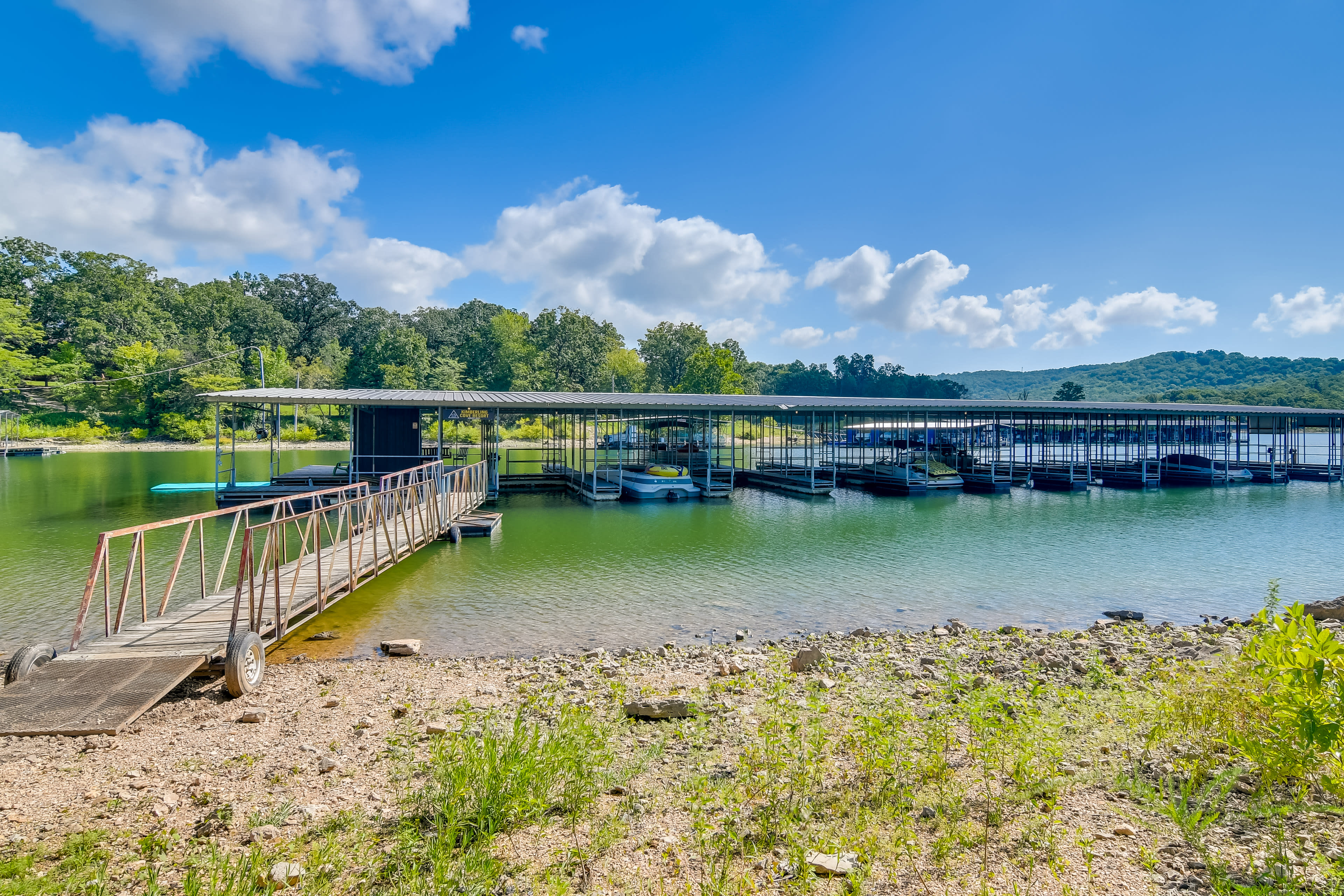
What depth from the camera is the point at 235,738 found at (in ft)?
18.2

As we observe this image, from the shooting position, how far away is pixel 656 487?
25281 millimetres

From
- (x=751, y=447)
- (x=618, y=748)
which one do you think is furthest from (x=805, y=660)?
(x=751, y=447)

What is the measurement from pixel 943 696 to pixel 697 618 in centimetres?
466

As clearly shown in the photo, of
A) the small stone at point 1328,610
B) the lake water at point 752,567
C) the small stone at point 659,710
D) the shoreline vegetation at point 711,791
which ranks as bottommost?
the lake water at point 752,567

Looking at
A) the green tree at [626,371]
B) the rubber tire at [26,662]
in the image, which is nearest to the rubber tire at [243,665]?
the rubber tire at [26,662]

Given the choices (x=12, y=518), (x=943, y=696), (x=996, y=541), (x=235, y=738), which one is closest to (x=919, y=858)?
(x=943, y=696)

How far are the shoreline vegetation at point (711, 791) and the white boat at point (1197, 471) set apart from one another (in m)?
33.3

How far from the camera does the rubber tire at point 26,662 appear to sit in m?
6.00

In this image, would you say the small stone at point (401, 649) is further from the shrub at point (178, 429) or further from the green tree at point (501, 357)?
the green tree at point (501, 357)

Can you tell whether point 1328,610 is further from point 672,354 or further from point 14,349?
point 14,349

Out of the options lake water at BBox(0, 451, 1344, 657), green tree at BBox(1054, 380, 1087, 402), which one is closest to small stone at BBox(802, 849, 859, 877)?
lake water at BBox(0, 451, 1344, 657)

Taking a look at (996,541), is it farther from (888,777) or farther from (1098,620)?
(888,777)

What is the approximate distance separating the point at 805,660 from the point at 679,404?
19722 millimetres

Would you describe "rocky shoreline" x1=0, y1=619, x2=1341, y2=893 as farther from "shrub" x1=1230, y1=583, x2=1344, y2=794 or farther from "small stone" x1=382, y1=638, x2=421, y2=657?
"shrub" x1=1230, y1=583, x2=1344, y2=794
